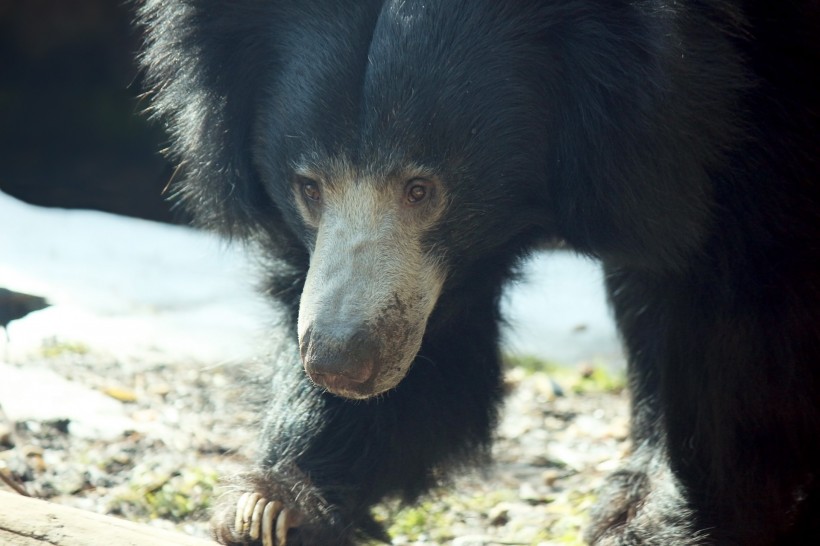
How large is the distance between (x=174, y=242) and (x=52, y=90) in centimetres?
204

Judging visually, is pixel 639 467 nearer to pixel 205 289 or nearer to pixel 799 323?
pixel 799 323

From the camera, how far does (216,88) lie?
157 inches

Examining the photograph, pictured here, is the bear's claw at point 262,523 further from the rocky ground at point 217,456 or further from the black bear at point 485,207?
the rocky ground at point 217,456

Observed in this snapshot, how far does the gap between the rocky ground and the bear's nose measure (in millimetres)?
1203

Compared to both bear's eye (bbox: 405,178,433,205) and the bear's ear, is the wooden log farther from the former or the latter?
the bear's ear

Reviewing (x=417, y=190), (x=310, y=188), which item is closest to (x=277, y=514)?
(x=310, y=188)

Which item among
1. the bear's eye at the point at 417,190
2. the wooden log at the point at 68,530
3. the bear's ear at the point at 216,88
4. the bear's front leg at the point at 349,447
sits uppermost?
the bear's ear at the point at 216,88

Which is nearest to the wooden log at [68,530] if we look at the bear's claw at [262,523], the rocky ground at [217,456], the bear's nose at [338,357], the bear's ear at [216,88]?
the bear's nose at [338,357]

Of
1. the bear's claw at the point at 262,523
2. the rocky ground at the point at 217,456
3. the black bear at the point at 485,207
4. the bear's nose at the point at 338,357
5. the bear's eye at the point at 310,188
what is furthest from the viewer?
the rocky ground at the point at 217,456

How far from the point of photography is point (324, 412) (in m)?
4.14

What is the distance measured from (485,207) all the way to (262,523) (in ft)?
4.27

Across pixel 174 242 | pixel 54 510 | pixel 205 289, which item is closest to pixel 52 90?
pixel 174 242

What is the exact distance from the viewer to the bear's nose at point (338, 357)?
3.16 m

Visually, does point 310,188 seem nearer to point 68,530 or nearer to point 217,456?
point 68,530
